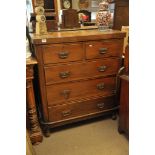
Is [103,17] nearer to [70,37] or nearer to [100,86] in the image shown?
[70,37]

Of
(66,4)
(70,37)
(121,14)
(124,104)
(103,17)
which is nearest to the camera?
(70,37)

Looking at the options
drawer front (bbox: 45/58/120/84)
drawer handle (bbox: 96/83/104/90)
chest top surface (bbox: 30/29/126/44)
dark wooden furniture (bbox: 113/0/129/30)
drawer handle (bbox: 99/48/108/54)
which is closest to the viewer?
chest top surface (bbox: 30/29/126/44)

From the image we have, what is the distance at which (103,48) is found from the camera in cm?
168

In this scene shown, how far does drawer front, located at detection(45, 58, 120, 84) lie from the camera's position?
158 cm

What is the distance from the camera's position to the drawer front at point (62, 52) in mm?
1500

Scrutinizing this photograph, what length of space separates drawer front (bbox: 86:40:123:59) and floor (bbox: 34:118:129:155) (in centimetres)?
79

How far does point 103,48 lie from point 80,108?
25.7 inches

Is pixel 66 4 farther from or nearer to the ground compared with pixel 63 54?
farther from the ground

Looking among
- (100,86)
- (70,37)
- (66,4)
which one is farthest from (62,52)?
(66,4)

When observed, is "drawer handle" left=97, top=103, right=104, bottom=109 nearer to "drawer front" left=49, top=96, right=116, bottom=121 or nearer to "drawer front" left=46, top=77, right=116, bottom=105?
→ "drawer front" left=49, top=96, right=116, bottom=121

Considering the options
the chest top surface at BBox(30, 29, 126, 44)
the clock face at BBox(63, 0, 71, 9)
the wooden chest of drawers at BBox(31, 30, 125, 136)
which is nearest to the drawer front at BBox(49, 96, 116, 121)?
the wooden chest of drawers at BBox(31, 30, 125, 136)
